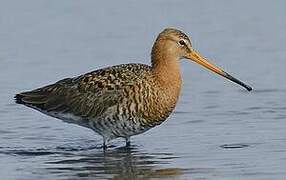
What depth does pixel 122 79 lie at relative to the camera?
52.7ft

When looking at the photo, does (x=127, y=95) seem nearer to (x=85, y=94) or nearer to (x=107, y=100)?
(x=107, y=100)

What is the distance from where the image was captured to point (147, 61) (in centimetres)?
2080

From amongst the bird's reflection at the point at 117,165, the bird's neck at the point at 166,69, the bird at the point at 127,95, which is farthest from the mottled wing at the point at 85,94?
the bird's reflection at the point at 117,165

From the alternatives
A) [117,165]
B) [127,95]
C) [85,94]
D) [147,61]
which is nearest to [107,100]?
[127,95]

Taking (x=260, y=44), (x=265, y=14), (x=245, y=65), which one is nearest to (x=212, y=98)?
(x=245, y=65)

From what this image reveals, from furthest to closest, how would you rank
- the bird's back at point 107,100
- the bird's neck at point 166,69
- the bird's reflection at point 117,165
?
1. the bird's neck at point 166,69
2. the bird's back at point 107,100
3. the bird's reflection at point 117,165

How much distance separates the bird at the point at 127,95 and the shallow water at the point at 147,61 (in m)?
0.37

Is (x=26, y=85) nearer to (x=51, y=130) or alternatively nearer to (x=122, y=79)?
(x=51, y=130)

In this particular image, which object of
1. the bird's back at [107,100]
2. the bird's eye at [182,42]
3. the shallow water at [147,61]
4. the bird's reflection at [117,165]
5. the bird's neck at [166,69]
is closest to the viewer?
the bird's reflection at [117,165]

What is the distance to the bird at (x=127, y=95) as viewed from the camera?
15883mm

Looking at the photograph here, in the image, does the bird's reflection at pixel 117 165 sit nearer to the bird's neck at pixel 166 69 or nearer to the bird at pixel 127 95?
the bird at pixel 127 95

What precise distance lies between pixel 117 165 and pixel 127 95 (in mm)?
1034

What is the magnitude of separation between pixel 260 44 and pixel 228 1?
3538 mm

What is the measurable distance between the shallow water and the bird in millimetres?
367
